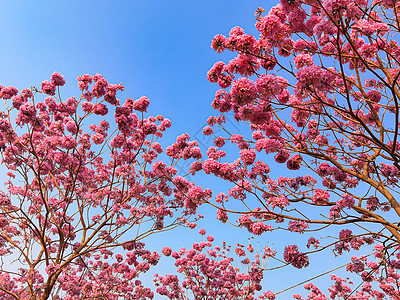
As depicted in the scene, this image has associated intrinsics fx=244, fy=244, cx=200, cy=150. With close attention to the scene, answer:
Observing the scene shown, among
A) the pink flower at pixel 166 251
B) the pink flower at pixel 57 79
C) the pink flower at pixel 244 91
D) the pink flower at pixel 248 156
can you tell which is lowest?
the pink flower at pixel 244 91

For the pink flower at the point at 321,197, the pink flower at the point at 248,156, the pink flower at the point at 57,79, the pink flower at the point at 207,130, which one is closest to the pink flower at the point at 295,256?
the pink flower at the point at 321,197

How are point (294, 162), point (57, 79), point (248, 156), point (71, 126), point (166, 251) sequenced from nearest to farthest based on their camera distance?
point (248, 156)
point (294, 162)
point (57, 79)
point (71, 126)
point (166, 251)

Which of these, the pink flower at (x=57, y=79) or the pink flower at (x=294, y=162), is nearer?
the pink flower at (x=294, y=162)

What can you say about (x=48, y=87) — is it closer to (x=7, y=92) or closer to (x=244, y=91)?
→ (x=7, y=92)

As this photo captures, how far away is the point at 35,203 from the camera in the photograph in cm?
742

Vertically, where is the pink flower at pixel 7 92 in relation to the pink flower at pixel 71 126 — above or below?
above

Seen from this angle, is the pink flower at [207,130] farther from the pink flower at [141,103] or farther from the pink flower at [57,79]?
the pink flower at [57,79]

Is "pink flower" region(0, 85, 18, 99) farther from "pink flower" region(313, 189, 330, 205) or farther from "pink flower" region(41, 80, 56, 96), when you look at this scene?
"pink flower" region(313, 189, 330, 205)

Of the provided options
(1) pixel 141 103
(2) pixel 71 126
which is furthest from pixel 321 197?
(2) pixel 71 126

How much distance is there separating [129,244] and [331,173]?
20.0ft

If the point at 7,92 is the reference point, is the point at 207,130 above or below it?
below

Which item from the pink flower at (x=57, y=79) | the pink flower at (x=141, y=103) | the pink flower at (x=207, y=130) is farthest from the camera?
the pink flower at (x=141, y=103)

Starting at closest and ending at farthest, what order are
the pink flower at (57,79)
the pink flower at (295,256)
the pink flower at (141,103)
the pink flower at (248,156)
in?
1. the pink flower at (295,256)
2. the pink flower at (248,156)
3. the pink flower at (57,79)
4. the pink flower at (141,103)

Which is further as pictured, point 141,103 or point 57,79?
point 141,103
